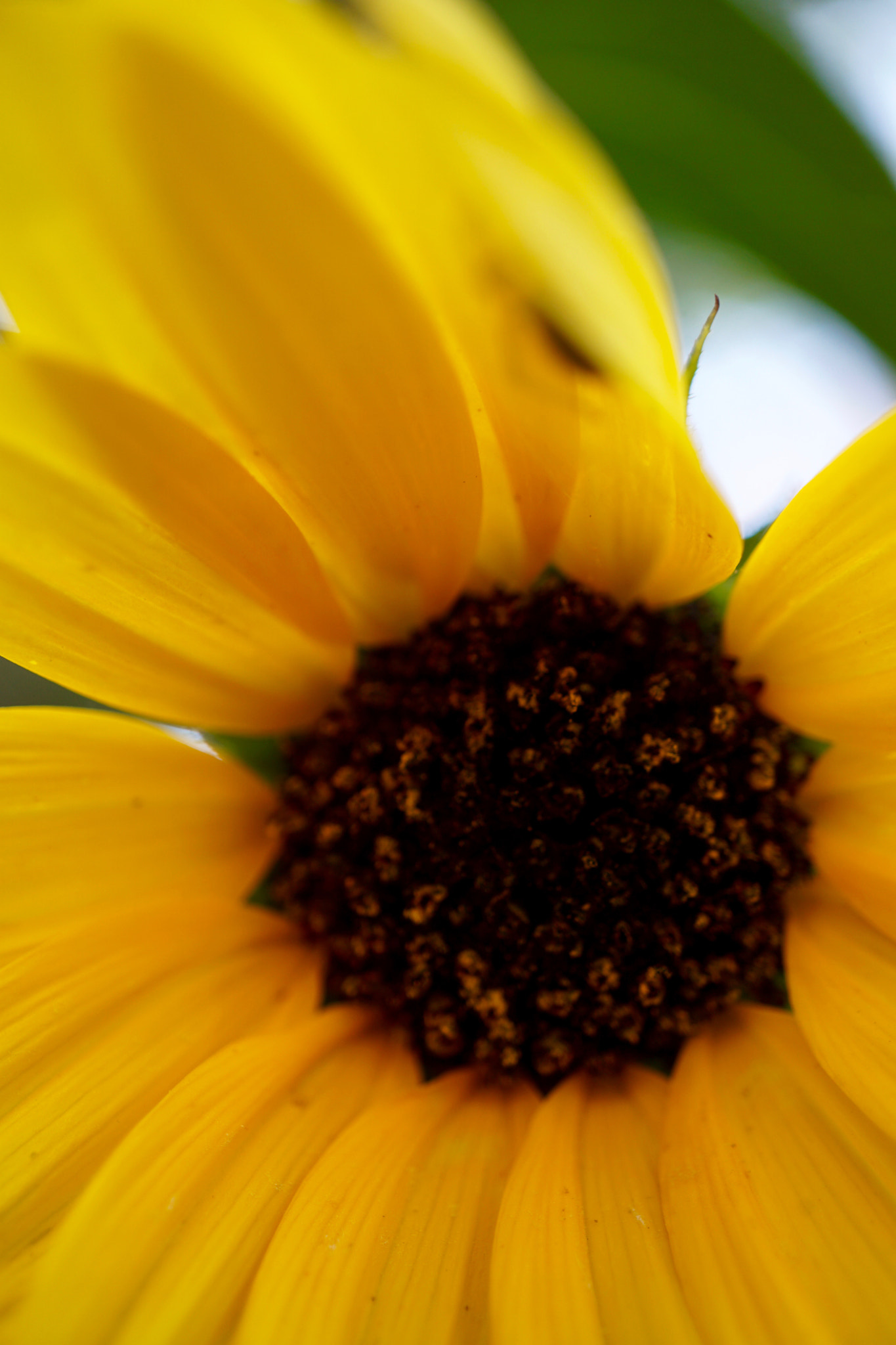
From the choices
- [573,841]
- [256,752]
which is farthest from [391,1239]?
[256,752]

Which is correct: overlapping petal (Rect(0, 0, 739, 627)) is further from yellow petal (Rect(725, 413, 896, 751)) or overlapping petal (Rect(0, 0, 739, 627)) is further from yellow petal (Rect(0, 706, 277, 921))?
yellow petal (Rect(0, 706, 277, 921))

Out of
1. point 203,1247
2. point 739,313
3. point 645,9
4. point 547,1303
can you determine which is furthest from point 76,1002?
point 739,313

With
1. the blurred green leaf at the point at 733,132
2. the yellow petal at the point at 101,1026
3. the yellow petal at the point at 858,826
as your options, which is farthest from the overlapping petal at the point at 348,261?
the blurred green leaf at the point at 733,132

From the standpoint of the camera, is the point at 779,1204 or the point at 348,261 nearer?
the point at 348,261

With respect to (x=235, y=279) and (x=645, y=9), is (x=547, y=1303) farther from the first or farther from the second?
(x=645, y=9)

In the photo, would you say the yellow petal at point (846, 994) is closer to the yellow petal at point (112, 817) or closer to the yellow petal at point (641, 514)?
the yellow petal at point (641, 514)

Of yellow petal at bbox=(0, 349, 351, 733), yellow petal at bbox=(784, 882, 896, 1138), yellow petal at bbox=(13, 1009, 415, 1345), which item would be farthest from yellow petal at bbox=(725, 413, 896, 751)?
yellow petal at bbox=(13, 1009, 415, 1345)

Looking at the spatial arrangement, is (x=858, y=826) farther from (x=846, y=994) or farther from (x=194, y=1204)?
(x=194, y=1204)
